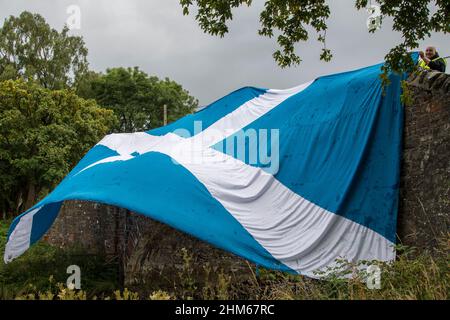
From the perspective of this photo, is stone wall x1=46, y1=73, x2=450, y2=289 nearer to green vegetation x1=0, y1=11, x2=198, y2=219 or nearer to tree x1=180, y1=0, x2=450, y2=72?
tree x1=180, y1=0, x2=450, y2=72

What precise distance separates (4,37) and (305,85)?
57.8 ft

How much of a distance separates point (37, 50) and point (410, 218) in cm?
1921

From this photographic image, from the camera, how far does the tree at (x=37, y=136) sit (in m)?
14.7

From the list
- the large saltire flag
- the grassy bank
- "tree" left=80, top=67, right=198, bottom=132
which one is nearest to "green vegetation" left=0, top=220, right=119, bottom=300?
the grassy bank

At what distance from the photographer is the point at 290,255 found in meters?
5.74

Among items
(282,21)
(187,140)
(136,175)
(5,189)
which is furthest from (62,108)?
(282,21)

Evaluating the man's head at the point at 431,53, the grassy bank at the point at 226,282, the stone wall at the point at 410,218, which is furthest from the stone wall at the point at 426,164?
the man's head at the point at 431,53

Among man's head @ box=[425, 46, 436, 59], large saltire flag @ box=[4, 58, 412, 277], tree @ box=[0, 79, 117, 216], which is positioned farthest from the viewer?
tree @ box=[0, 79, 117, 216]

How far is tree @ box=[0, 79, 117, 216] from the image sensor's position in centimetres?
1470

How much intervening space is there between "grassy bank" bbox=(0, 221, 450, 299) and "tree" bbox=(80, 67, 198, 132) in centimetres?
888

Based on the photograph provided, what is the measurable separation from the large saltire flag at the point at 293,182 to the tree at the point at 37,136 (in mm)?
8337
